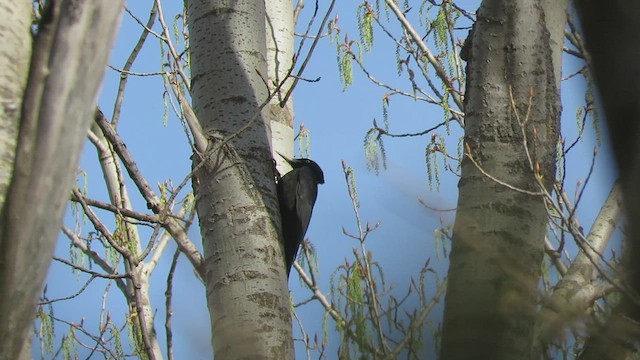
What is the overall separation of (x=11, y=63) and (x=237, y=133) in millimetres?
1509

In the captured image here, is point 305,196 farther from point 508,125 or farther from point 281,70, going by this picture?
point 508,125

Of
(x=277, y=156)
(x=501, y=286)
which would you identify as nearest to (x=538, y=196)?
(x=501, y=286)

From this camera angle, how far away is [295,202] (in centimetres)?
414

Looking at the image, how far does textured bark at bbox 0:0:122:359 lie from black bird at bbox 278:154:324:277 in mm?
2543

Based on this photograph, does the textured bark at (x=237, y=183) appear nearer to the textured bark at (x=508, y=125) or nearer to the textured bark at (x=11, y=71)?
the textured bark at (x=508, y=125)

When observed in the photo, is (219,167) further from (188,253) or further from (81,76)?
(81,76)

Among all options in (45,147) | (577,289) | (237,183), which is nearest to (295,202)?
(237,183)

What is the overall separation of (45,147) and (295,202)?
10.3 feet

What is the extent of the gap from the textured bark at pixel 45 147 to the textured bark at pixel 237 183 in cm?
119

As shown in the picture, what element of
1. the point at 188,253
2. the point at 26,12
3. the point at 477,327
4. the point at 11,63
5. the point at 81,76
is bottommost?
the point at 477,327

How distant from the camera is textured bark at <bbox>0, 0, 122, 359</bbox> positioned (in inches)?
38.8

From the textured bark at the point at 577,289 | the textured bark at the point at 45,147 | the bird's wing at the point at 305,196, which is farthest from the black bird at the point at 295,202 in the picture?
the textured bark at the point at 45,147

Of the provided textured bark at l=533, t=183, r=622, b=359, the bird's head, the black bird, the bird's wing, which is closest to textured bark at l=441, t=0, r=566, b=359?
textured bark at l=533, t=183, r=622, b=359

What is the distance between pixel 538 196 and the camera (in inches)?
75.4
